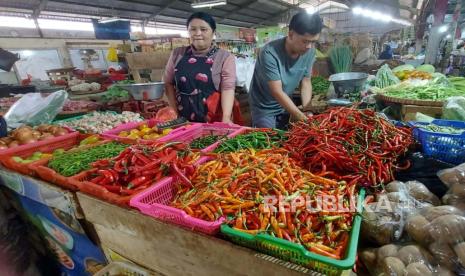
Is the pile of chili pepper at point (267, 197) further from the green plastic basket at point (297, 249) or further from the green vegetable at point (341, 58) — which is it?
the green vegetable at point (341, 58)

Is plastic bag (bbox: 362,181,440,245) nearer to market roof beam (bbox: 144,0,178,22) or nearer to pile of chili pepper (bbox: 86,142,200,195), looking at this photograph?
pile of chili pepper (bbox: 86,142,200,195)

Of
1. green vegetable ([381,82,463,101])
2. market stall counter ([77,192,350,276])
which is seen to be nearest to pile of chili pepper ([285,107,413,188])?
market stall counter ([77,192,350,276])

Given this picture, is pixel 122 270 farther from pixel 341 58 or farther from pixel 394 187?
pixel 341 58

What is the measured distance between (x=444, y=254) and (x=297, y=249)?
2.18 feet

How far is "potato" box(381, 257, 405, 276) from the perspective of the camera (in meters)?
1.20

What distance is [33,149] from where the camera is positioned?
2.86m

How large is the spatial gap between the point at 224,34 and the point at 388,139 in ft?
25.6

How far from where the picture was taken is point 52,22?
13922 millimetres

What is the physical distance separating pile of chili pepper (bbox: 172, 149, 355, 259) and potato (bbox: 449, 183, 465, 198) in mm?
485

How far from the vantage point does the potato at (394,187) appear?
1528 millimetres

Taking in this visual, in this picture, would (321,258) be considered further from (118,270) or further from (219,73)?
(219,73)

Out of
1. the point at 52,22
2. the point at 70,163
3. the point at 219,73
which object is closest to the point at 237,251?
the point at 70,163

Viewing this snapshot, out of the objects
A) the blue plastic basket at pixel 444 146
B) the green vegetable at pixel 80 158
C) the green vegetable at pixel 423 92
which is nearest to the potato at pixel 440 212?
the blue plastic basket at pixel 444 146

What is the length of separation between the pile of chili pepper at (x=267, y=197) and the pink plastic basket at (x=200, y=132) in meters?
0.74
